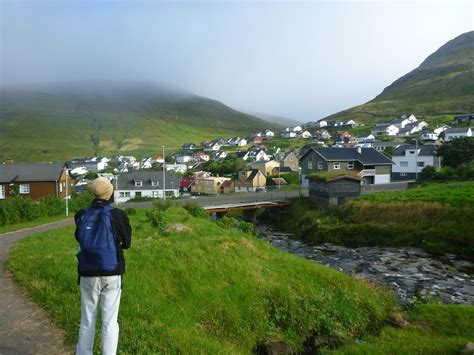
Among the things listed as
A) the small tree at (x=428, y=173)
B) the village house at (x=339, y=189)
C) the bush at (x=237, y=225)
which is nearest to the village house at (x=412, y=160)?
the small tree at (x=428, y=173)

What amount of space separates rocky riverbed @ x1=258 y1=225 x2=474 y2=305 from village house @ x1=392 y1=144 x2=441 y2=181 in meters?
50.2

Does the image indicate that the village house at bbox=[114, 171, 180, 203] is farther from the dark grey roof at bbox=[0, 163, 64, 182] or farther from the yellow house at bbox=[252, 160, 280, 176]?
the yellow house at bbox=[252, 160, 280, 176]

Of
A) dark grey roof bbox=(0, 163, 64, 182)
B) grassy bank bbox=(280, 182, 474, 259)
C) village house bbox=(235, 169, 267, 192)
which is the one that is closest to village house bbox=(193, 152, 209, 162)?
village house bbox=(235, 169, 267, 192)

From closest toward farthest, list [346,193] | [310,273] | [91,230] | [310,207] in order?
[91,230], [310,273], [346,193], [310,207]

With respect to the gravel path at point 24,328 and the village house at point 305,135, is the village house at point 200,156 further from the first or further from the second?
the gravel path at point 24,328

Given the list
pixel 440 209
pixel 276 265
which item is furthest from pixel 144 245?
pixel 440 209

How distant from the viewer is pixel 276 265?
15781mm

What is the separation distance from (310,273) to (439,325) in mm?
4728

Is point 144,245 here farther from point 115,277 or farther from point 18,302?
point 115,277

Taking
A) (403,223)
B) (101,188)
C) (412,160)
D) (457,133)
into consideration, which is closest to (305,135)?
(457,133)

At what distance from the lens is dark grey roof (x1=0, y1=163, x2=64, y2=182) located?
48219mm

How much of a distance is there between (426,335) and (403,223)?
2494 cm

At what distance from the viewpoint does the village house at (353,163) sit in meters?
68.9

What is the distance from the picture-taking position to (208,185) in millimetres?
93812
